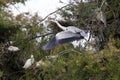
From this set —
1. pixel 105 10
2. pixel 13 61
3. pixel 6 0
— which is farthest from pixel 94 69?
pixel 6 0

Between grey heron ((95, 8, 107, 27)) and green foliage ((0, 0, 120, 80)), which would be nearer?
green foliage ((0, 0, 120, 80))

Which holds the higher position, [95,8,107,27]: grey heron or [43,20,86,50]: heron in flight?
[95,8,107,27]: grey heron

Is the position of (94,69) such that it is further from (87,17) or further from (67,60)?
(87,17)

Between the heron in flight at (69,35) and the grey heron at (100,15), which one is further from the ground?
the grey heron at (100,15)

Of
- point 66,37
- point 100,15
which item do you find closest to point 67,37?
point 66,37

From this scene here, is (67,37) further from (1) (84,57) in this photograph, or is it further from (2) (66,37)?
(1) (84,57)

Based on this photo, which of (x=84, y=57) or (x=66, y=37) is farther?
(x=66, y=37)

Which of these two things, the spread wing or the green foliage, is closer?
the green foliage

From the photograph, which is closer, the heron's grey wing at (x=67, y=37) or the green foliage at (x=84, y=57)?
the green foliage at (x=84, y=57)

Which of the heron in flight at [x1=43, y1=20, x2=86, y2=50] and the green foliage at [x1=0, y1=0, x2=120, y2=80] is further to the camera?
the heron in flight at [x1=43, y1=20, x2=86, y2=50]

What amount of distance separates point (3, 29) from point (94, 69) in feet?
5.15

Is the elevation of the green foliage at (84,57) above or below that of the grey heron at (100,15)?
below

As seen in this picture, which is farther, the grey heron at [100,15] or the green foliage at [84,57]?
the grey heron at [100,15]

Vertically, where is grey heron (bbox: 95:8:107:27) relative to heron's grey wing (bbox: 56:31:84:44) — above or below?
above
